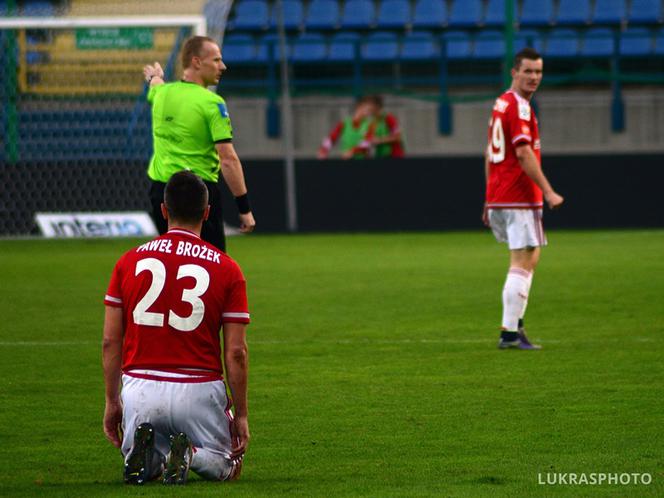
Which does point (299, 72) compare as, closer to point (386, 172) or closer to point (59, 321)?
point (386, 172)

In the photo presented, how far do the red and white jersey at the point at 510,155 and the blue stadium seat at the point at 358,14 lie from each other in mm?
17016

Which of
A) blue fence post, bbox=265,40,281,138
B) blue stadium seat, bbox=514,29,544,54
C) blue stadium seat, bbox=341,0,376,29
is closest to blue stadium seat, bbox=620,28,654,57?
blue stadium seat, bbox=514,29,544,54

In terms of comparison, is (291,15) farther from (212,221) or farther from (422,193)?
(212,221)

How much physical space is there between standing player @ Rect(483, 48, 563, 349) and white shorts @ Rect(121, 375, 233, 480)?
3947mm

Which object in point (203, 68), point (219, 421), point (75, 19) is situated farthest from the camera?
point (75, 19)

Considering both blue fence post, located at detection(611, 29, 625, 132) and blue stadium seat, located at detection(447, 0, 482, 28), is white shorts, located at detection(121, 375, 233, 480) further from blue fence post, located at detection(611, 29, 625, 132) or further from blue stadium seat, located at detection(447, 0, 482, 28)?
blue stadium seat, located at detection(447, 0, 482, 28)

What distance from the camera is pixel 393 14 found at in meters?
25.5

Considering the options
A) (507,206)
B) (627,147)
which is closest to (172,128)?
(507,206)

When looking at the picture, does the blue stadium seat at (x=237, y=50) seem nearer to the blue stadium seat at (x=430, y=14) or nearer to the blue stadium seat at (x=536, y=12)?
the blue stadium seat at (x=430, y=14)

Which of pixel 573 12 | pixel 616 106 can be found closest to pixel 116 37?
pixel 616 106

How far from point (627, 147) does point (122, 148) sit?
28.7 feet

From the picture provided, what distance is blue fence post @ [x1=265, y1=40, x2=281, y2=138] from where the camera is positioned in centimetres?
2295

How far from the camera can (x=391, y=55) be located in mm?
24188

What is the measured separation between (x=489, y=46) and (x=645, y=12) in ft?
10.7
